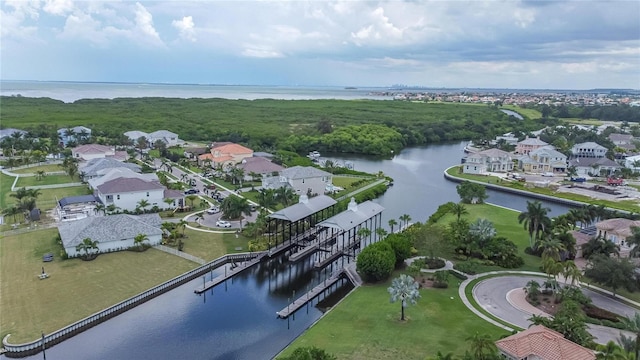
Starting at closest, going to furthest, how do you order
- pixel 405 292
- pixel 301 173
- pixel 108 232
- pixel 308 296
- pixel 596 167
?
1. pixel 405 292
2. pixel 308 296
3. pixel 108 232
4. pixel 301 173
5. pixel 596 167

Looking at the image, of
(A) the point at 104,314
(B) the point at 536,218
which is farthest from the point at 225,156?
(B) the point at 536,218

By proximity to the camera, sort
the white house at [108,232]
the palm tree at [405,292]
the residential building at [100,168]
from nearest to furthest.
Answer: the palm tree at [405,292] → the white house at [108,232] → the residential building at [100,168]

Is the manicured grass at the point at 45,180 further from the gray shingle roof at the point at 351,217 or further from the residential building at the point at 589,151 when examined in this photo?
the residential building at the point at 589,151

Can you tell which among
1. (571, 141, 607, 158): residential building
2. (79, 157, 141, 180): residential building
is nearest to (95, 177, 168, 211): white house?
(79, 157, 141, 180): residential building

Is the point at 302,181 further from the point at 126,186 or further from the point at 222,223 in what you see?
the point at 126,186

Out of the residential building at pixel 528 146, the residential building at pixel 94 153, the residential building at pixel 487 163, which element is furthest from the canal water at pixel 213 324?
the residential building at pixel 528 146

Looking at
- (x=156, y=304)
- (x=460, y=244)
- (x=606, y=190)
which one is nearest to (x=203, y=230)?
(x=156, y=304)

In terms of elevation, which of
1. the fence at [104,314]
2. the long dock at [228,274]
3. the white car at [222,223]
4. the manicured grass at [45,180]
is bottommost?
the long dock at [228,274]
